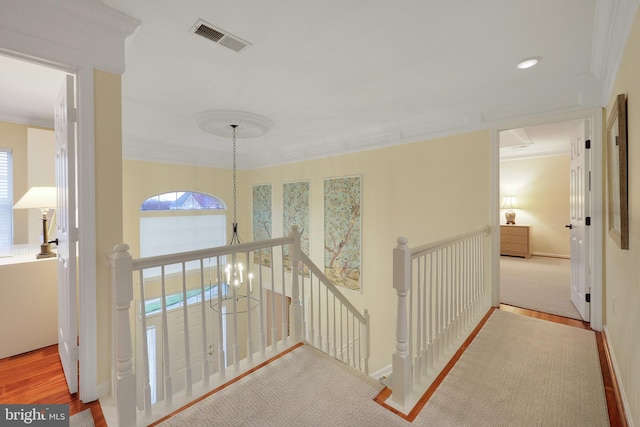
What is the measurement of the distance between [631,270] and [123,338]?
2.79 meters

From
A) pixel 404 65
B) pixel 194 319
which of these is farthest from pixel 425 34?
pixel 194 319

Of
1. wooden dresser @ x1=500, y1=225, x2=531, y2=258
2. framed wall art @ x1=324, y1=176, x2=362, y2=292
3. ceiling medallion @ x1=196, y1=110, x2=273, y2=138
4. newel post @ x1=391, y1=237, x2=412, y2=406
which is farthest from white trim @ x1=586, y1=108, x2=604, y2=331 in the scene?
wooden dresser @ x1=500, y1=225, x2=531, y2=258

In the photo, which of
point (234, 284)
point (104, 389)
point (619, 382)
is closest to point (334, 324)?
point (234, 284)

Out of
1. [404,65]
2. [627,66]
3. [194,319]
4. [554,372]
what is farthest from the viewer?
[194,319]

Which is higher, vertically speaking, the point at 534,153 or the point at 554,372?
the point at 534,153

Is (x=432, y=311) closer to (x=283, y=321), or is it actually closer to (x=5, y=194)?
(x=283, y=321)

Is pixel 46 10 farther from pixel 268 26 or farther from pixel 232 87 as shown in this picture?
pixel 232 87

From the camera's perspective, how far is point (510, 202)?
6.87 metres

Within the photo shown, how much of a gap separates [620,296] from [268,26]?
299cm

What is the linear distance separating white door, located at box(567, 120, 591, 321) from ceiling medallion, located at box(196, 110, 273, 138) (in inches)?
142

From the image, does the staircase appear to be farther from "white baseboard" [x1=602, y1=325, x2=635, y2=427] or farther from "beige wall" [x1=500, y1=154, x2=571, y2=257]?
"beige wall" [x1=500, y1=154, x2=571, y2=257]

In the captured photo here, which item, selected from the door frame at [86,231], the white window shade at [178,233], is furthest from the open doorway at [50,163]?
the white window shade at [178,233]

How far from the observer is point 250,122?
369 cm

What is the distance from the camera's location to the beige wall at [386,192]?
3484 millimetres
